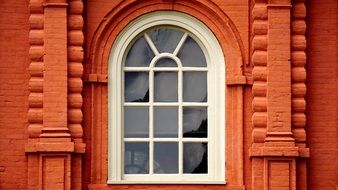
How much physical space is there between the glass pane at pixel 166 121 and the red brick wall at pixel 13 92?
1843 mm

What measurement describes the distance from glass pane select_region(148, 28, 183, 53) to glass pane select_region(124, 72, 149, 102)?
1.48 feet

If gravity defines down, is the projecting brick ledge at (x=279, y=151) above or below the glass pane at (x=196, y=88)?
below

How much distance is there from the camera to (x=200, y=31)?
14.8 metres

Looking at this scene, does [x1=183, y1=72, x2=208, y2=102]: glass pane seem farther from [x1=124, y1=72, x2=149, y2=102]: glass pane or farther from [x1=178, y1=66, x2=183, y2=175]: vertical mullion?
[x1=124, y1=72, x2=149, y2=102]: glass pane

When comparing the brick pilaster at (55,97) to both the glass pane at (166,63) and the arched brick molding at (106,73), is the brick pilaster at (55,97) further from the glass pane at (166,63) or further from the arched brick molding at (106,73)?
the glass pane at (166,63)

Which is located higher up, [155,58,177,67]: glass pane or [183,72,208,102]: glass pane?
[155,58,177,67]: glass pane

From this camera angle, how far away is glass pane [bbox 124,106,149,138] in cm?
1472

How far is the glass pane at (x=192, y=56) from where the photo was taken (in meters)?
14.8

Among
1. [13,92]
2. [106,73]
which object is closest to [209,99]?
[106,73]

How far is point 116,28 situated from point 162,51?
0.73 metres

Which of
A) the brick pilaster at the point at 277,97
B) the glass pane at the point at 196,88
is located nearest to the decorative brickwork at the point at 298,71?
the brick pilaster at the point at 277,97

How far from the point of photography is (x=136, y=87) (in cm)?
1478

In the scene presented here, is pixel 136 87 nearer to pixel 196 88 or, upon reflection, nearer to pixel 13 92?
pixel 196 88

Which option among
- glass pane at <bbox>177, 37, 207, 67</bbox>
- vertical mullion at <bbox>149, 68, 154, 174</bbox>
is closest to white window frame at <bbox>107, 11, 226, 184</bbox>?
glass pane at <bbox>177, 37, 207, 67</bbox>
